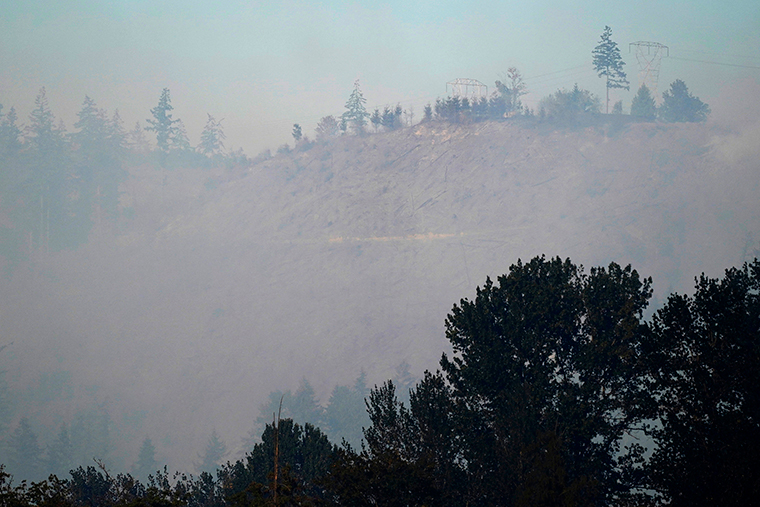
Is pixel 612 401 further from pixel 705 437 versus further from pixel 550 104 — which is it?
pixel 550 104

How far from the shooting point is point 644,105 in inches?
5723

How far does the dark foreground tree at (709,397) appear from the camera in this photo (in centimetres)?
1841

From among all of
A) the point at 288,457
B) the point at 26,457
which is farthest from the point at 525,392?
the point at 26,457

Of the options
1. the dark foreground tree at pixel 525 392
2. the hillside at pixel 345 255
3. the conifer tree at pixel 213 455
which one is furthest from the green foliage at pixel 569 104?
the dark foreground tree at pixel 525 392

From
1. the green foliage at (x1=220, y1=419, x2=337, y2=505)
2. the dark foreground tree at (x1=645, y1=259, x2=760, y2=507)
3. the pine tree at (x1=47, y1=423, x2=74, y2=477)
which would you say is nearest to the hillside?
the pine tree at (x1=47, y1=423, x2=74, y2=477)

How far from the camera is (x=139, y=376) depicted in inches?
4707

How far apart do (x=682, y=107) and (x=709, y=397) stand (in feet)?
449

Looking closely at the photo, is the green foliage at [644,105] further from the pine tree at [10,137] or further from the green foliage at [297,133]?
the pine tree at [10,137]

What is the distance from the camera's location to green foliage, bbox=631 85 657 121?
14381 cm

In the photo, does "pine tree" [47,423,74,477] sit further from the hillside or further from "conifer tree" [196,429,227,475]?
"conifer tree" [196,429,227,475]

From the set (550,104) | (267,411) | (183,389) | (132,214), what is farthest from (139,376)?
(550,104)

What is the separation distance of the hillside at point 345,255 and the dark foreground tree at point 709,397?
8295 centimetres

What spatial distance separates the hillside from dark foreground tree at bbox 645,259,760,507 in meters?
83.0

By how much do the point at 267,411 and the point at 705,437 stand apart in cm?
8876
